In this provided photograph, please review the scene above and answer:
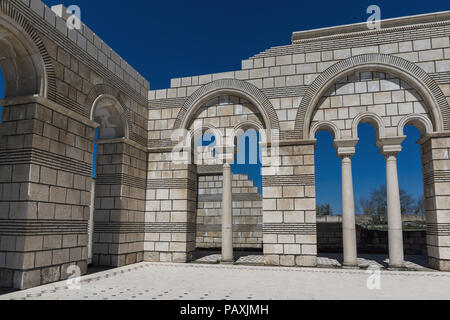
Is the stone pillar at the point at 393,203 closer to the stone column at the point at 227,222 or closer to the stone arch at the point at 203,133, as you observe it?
the stone column at the point at 227,222

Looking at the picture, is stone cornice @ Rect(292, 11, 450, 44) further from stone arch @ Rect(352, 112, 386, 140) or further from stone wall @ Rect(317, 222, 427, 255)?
stone wall @ Rect(317, 222, 427, 255)

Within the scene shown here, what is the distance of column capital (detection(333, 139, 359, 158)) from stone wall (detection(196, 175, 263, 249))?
5685 millimetres

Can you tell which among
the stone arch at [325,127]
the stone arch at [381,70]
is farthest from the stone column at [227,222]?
the stone arch at [325,127]

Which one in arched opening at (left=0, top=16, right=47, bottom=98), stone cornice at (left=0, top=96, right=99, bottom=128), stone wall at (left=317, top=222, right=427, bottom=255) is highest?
arched opening at (left=0, top=16, right=47, bottom=98)

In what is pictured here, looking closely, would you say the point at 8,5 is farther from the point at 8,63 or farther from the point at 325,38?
the point at 325,38

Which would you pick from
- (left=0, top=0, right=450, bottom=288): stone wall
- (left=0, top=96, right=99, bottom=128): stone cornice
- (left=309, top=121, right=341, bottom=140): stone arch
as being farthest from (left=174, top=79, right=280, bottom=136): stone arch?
(left=0, top=96, right=99, bottom=128): stone cornice

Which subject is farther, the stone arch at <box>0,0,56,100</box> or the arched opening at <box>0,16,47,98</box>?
the arched opening at <box>0,16,47,98</box>

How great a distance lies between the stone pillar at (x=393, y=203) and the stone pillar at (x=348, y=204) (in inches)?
35.6

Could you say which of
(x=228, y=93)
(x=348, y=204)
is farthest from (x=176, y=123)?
(x=348, y=204)

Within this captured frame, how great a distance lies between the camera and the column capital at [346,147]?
32.8 ft

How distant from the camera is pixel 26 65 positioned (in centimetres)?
720

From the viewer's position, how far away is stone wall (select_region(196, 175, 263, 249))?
14953 mm

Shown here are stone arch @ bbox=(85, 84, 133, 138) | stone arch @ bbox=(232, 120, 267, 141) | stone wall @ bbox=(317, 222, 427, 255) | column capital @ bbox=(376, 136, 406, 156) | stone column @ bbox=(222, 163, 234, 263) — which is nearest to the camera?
stone arch @ bbox=(85, 84, 133, 138)
